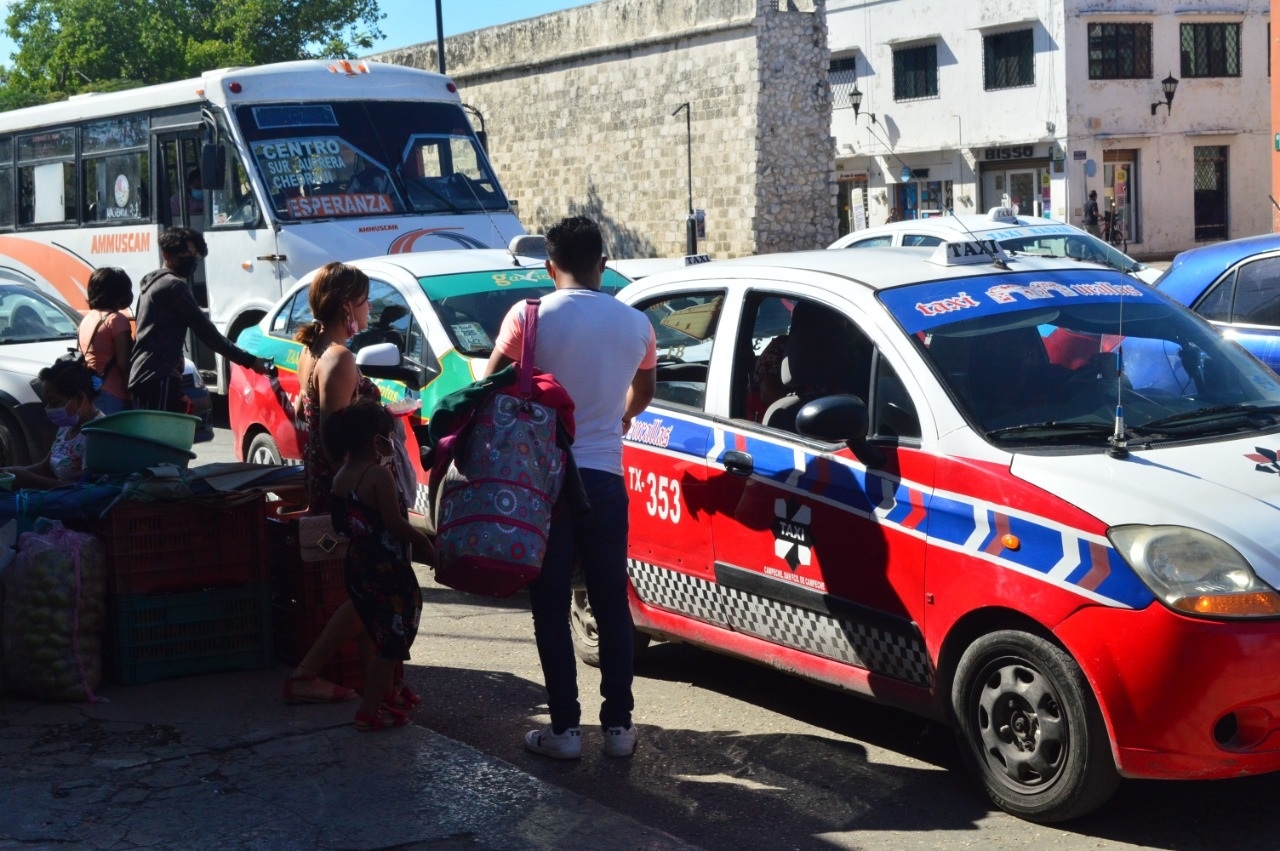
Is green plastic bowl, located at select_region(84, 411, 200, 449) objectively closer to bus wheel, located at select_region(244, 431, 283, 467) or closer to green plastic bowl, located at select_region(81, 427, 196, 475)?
green plastic bowl, located at select_region(81, 427, 196, 475)

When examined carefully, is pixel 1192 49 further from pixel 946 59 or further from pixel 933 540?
pixel 933 540

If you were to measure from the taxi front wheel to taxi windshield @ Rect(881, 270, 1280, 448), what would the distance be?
0.69 meters

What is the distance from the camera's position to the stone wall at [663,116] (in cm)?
3481

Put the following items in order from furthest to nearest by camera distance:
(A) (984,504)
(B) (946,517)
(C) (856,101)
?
(C) (856,101) < (B) (946,517) < (A) (984,504)

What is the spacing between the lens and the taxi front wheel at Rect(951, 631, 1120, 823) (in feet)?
14.3

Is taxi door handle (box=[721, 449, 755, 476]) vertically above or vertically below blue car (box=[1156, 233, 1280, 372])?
below

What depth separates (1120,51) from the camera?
41.8m

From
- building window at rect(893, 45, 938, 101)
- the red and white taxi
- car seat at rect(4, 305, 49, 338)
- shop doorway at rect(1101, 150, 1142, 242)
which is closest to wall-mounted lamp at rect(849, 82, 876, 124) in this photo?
building window at rect(893, 45, 938, 101)

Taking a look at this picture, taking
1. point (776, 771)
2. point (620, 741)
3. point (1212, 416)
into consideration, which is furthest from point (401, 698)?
point (1212, 416)

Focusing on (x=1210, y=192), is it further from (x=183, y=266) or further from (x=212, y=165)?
(x=183, y=266)

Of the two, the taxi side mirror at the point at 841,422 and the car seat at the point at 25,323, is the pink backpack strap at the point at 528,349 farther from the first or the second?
the car seat at the point at 25,323

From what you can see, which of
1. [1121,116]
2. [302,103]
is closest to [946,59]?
[1121,116]

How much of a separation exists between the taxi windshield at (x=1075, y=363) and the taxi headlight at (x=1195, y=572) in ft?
1.96

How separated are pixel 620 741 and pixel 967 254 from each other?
85.8 inches
